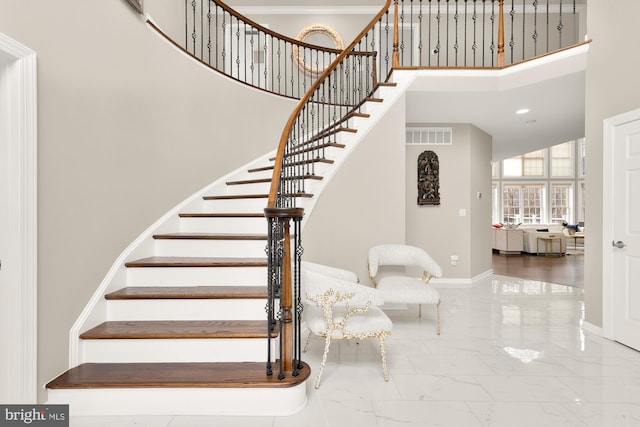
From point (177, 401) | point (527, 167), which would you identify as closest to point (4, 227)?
point (177, 401)

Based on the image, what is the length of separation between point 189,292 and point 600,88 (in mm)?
4365

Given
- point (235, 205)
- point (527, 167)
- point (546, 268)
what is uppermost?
point (527, 167)

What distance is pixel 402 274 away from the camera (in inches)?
169

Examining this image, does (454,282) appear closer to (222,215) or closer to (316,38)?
(222,215)

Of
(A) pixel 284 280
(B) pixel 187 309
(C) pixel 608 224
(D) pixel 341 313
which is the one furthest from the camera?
(C) pixel 608 224

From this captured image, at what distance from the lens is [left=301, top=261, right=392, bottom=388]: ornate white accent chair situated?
2344mm

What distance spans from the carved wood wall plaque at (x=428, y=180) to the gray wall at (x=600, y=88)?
7.94 ft

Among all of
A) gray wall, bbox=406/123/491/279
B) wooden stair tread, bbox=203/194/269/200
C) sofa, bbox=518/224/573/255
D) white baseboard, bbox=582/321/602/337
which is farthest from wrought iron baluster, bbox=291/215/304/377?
sofa, bbox=518/224/573/255

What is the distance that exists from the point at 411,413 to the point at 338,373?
67 centimetres

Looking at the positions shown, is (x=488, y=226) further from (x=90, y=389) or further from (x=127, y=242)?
(x=90, y=389)

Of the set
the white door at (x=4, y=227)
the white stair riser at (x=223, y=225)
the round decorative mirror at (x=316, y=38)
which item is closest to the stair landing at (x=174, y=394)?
the white door at (x=4, y=227)

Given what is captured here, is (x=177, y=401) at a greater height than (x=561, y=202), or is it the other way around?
(x=561, y=202)

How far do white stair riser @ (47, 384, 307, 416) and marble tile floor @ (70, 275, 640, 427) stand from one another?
45 mm

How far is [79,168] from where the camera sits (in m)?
2.30
